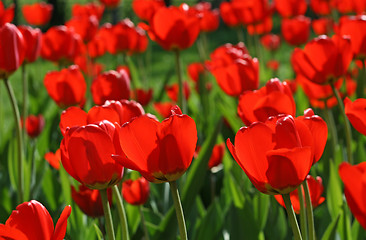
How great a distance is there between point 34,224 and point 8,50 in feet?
3.03

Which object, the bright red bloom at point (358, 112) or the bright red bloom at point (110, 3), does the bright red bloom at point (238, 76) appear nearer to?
the bright red bloom at point (358, 112)

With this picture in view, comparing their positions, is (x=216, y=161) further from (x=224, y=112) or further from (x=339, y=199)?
(x=339, y=199)

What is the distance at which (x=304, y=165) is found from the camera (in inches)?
34.8

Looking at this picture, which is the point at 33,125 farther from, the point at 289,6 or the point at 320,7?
the point at 320,7

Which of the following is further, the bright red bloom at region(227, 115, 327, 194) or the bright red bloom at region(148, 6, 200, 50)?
the bright red bloom at region(148, 6, 200, 50)

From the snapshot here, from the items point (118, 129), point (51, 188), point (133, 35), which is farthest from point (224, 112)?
point (118, 129)

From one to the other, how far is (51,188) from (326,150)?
1.06 m

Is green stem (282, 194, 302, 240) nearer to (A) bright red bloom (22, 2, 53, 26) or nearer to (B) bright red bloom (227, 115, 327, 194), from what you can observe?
(B) bright red bloom (227, 115, 327, 194)

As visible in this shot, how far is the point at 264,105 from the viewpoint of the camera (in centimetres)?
121

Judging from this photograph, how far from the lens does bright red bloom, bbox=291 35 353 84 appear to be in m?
1.59

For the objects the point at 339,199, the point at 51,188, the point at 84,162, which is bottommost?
the point at 51,188

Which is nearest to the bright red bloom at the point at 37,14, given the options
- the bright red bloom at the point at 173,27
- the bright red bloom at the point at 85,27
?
the bright red bloom at the point at 85,27

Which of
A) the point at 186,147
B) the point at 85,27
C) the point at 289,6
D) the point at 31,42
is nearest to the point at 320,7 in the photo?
the point at 289,6

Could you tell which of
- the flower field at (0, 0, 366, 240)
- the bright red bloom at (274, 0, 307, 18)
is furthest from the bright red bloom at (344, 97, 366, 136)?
the bright red bloom at (274, 0, 307, 18)
